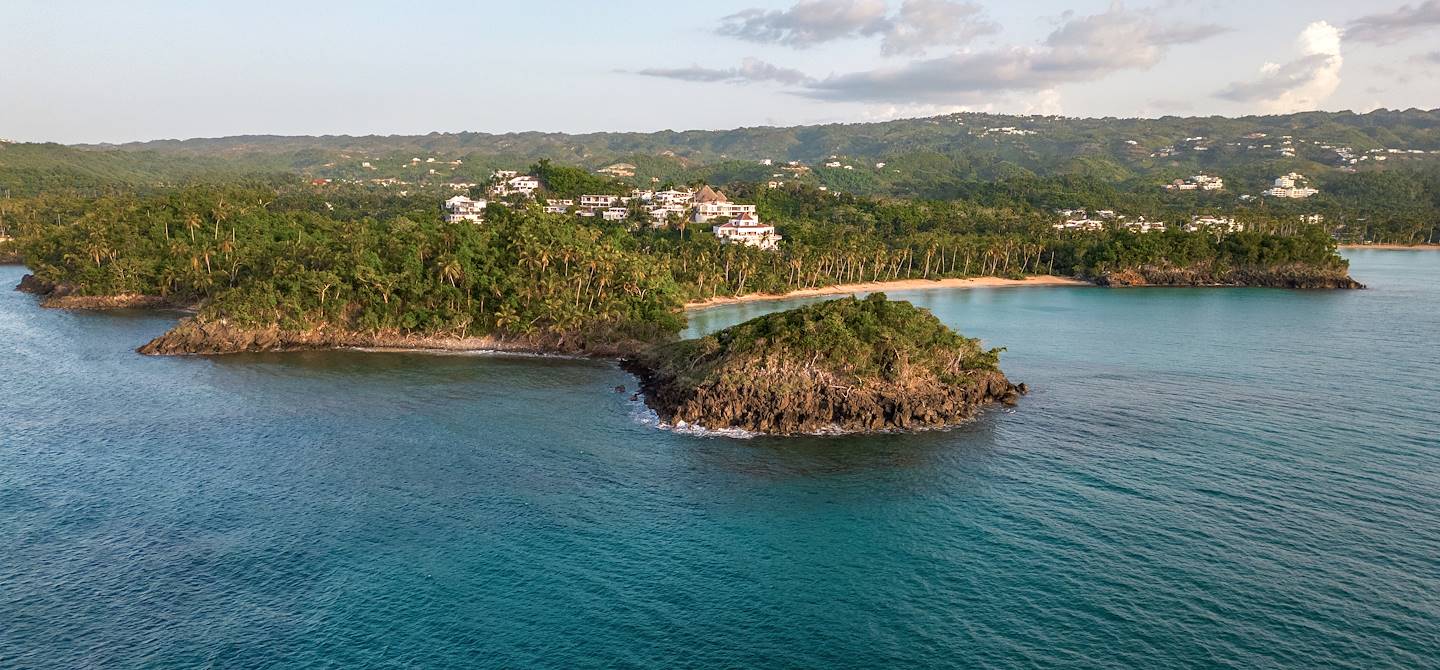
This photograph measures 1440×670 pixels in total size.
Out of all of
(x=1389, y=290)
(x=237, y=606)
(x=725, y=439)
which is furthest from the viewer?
(x=1389, y=290)

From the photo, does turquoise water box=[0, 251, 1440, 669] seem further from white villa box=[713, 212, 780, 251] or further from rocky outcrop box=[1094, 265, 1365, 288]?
white villa box=[713, 212, 780, 251]

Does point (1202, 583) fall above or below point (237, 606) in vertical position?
above

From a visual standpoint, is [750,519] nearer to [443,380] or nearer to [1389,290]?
[443,380]

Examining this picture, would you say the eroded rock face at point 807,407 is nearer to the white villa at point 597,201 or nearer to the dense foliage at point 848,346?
the dense foliage at point 848,346

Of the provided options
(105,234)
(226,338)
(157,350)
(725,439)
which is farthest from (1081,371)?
(105,234)

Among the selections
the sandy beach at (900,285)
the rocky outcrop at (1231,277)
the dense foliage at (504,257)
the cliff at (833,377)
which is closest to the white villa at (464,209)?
the dense foliage at (504,257)

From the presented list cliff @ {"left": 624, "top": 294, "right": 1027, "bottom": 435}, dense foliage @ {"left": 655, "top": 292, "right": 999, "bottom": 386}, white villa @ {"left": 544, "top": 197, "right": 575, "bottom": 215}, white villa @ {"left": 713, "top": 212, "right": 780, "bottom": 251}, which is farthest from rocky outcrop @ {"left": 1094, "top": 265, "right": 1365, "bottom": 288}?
white villa @ {"left": 544, "top": 197, "right": 575, "bottom": 215}

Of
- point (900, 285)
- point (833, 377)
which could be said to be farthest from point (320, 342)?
point (900, 285)
